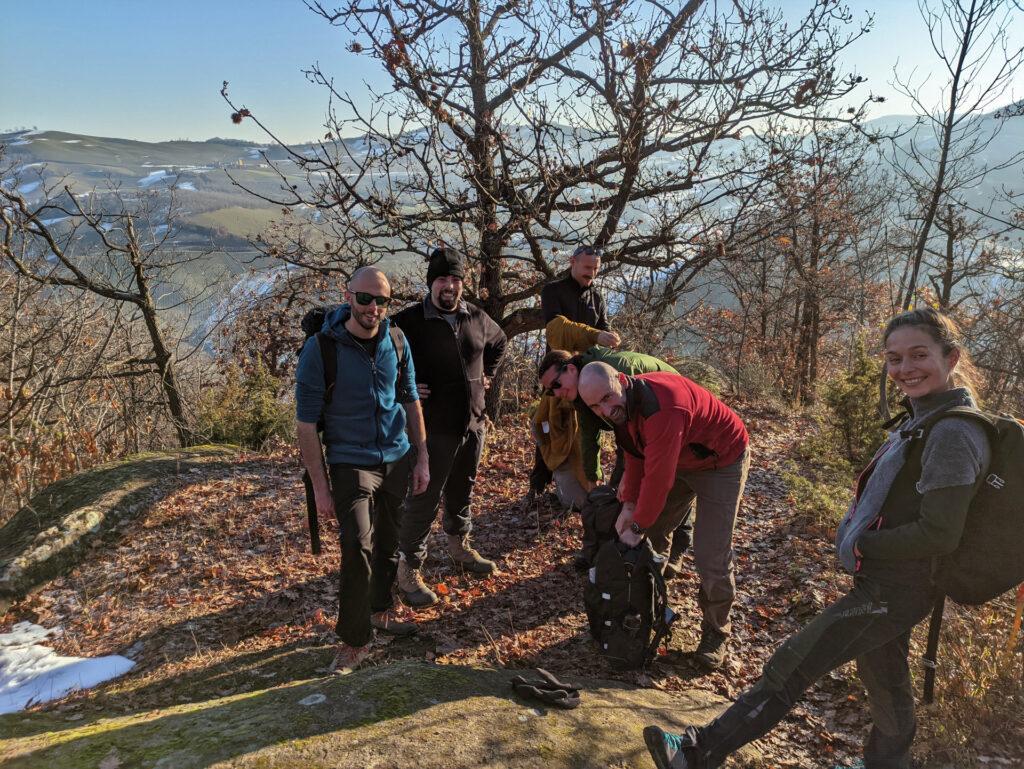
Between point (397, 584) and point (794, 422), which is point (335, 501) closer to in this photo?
point (397, 584)

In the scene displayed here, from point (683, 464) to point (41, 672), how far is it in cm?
479

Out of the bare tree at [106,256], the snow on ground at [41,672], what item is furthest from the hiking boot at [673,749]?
the bare tree at [106,256]

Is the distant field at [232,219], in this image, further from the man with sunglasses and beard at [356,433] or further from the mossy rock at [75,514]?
the man with sunglasses and beard at [356,433]

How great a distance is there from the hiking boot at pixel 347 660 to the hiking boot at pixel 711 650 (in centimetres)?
230

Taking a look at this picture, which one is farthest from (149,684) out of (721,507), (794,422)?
(794,422)

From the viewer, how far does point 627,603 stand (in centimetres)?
369

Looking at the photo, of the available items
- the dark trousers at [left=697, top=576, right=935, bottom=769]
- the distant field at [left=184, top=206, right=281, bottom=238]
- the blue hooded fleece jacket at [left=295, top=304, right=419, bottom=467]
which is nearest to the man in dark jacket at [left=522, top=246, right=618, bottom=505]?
the blue hooded fleece jacket at [left=295, top=304, right=419, bottom=467]

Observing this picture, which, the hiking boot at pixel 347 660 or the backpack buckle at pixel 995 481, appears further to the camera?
the hiking boot at pixel 347 660

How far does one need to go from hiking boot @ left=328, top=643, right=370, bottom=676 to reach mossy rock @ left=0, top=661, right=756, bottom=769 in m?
0.32

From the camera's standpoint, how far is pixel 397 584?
4.84 m

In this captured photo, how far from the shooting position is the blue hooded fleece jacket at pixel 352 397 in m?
3.44

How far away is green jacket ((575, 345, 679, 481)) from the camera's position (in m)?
4.14

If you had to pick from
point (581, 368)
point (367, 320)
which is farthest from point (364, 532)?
point (581, 368)

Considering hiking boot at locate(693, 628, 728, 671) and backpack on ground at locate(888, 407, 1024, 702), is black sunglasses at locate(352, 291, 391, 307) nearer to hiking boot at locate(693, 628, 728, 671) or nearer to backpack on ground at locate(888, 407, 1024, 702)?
backpack on ground at locate(888, 407, 1024, 702)
